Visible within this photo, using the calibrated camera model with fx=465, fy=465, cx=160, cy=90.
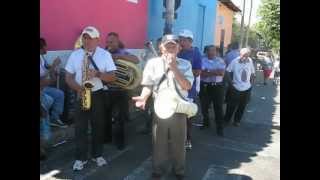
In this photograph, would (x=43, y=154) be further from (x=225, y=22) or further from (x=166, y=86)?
(x=225, y=22)

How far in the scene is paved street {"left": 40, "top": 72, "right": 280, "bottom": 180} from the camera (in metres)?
5.51

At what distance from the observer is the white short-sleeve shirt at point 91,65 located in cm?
534

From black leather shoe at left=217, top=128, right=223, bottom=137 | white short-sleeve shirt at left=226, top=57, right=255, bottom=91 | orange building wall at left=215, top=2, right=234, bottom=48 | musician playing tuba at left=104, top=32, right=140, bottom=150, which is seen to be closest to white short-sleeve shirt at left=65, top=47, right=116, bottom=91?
musician playing tuba at left=104, top=32, right=140, bottom=150

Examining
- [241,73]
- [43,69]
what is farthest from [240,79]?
[43,69]

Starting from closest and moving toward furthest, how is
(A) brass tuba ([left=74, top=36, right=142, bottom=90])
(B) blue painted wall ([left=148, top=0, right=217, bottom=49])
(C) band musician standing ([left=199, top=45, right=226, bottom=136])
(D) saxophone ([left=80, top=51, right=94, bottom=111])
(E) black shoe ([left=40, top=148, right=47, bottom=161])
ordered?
1. (D) saxophone ([left=80, top=51, right=94, bottom=111])
2. (E) black shoe ([left=40, top=148, right=47, bottom=161])
3. (A) brass tuba ([left=74, top=36, right=142, bottom=90])
4. (C) band musician standing ([left=199, top=45, right=226, bottom=136])
5. (B) blue painted wall ([left=148, top=0, right=217, bottom=49])

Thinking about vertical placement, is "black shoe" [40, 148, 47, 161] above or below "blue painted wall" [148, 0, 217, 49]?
below

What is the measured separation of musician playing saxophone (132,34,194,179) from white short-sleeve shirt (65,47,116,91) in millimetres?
633

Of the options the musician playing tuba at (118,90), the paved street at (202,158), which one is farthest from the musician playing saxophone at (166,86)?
the musician playing tuba at (118,90)

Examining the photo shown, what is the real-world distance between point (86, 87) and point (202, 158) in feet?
6.77

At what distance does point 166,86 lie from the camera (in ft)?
16.3

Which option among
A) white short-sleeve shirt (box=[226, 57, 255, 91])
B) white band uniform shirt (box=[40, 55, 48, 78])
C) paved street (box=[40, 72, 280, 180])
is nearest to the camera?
paved street (box=[40, 72, 280, 180])

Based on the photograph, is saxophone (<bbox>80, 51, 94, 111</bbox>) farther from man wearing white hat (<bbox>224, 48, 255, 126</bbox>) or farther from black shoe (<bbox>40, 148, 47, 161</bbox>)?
man wearing white hat (<bbox>224, 48, 255, 126</bbox>)
